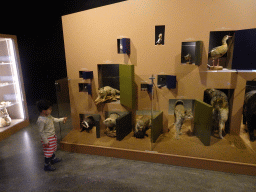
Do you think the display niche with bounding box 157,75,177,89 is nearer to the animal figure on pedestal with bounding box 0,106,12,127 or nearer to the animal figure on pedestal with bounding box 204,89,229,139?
the animal figure on pedestal with bounding box 204,89,229,139

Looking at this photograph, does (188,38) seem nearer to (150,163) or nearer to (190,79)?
(190,79)

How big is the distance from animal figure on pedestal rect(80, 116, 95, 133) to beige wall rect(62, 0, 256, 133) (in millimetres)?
283

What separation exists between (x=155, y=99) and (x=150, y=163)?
4.70 ft

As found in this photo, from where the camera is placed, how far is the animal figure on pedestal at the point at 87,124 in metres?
4.88

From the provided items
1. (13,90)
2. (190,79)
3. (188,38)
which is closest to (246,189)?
(190,79)

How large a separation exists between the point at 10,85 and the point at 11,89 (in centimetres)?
13

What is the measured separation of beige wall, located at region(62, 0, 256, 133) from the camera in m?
4.02

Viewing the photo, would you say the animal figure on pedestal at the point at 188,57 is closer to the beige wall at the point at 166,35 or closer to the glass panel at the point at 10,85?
the beige wall at the point at 166,35

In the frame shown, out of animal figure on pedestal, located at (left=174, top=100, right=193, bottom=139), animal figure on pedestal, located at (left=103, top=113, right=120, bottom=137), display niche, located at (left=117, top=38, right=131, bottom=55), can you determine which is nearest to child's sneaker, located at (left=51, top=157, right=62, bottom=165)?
animal figure on pedestal, located at (left=103, top=113, right=120, bottom=137)

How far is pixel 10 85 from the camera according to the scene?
5906 millimetres

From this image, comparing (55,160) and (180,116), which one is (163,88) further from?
(55,160)

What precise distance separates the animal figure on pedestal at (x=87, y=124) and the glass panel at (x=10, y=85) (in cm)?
243

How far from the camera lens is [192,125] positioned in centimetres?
446

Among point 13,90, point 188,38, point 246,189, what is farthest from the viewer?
point 13,90
